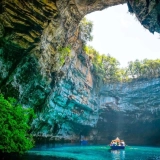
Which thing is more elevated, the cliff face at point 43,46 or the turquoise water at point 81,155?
the cliff face at point 43,46

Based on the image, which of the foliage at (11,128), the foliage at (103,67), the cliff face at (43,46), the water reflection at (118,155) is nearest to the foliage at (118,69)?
the foliage at (103,67)

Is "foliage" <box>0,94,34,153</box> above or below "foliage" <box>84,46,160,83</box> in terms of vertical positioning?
below

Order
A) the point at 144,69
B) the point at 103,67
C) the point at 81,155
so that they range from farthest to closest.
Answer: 1. the point at 103,67
2. the point at 144,69
3. the point at 81,155

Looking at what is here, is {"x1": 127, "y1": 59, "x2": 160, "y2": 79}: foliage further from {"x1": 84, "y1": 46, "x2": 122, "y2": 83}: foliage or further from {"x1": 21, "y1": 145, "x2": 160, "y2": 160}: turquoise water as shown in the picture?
{"x1": 21, "y1": 145, "x2": 160, "y2": 160}: turquoise water

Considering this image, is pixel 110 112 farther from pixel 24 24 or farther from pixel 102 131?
pixel 24 24

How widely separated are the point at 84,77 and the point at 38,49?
14.9m

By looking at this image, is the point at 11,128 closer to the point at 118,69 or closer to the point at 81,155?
the point at 81,155

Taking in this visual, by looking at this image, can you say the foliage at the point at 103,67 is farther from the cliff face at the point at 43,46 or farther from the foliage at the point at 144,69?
the cliff face at the point at 43,46

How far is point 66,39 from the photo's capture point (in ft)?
64.9

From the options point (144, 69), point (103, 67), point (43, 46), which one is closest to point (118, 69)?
point (103, 67)

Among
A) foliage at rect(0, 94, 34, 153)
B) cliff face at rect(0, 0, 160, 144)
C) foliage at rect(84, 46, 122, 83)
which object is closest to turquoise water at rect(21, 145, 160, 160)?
foliage at rect(0, 94, 34, 153)

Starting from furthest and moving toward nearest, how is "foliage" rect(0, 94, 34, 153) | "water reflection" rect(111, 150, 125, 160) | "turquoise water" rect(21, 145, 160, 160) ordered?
"water reflection" rect(111, 150, 125, 160) → "turquoise water" rect(21, 145, 160, 160) → "foliage" rect(0, 94, 34, 153)

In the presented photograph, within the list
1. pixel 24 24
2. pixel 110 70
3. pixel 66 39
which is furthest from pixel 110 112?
pixel 24 24

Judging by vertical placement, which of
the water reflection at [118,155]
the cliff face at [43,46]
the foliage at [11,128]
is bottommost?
the water reflection at [118,155]
